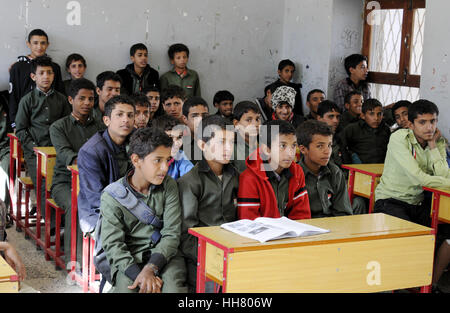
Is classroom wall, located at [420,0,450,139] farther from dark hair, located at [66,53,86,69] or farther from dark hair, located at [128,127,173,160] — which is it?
dark hair, located at [66,53,86,69]

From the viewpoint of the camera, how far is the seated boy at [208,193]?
2877 mm

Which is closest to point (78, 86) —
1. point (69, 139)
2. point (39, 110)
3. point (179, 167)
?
point (69, 139)

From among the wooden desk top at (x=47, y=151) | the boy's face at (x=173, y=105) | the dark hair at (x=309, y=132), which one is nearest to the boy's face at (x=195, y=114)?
the boy's face at (x=173, y=105)

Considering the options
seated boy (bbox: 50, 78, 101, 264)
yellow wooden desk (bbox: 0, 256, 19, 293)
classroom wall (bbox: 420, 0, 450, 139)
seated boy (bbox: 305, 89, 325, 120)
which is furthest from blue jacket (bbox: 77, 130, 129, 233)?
seated boy (bbox: 305, 89, 325, 120)

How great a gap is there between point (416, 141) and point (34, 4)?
3984 mm

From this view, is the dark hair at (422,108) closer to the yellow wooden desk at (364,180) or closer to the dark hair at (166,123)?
the yellow wooden desk at (364,180)

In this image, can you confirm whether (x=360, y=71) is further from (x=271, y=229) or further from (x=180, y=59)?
(x=271, y=229)

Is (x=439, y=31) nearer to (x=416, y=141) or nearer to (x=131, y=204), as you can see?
(x=416, y=141)

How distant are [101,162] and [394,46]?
13.1 ft

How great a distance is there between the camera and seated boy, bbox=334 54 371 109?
6.55m

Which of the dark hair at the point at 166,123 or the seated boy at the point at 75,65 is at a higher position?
the seated boy at the point at 75,65

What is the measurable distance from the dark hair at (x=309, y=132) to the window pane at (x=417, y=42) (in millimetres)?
2914

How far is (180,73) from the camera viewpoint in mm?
6789
